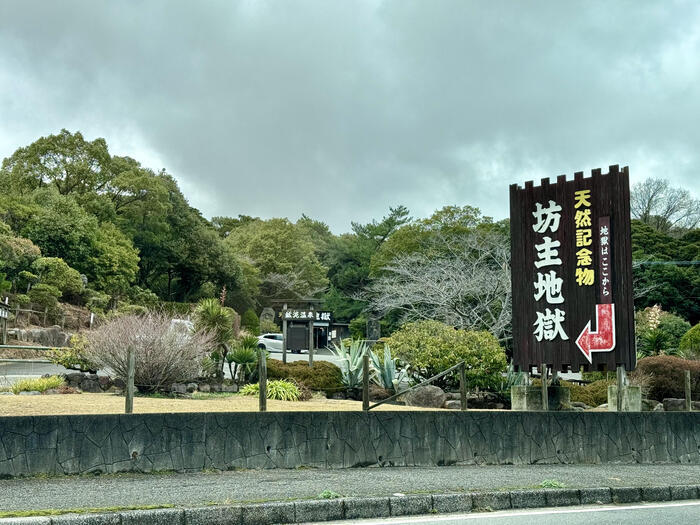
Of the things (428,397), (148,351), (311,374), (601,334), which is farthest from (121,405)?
(601,334)

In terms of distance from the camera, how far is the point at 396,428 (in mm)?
11461

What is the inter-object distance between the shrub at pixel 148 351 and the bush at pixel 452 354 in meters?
6.92

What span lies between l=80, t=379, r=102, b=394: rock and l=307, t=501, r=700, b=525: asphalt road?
37.8 ft

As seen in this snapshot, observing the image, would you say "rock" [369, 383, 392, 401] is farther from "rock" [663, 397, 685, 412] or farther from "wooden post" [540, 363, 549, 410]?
"rock" [663, 397, 685, 412]

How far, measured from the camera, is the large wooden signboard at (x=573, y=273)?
50.9 ft

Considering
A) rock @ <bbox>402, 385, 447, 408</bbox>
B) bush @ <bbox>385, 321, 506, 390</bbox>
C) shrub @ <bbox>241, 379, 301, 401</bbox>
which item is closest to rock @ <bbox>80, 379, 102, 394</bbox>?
shrub @ <bbox>241, 379, 301, 401</bbox>

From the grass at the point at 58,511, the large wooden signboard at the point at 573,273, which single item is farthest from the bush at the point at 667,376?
the grass at the point at 58,511

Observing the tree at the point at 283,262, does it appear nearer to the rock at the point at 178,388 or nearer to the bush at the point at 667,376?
the bush at the point at 667,376

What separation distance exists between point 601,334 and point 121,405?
9.76m

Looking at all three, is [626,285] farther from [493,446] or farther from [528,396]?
[493,446]

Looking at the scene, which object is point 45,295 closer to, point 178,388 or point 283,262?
point 178,388

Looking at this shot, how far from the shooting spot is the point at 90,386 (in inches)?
698

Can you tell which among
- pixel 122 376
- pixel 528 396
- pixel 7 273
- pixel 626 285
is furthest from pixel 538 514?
pixel 7 273

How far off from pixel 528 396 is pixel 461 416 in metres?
6.54
